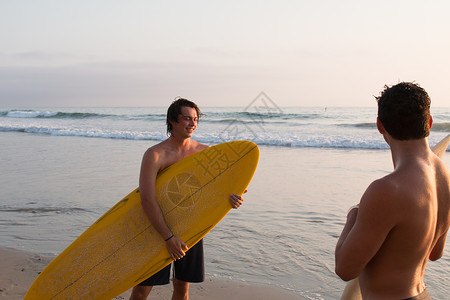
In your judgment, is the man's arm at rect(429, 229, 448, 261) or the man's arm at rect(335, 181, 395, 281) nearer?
the man's arm at rect(335, 181, 395, 281)

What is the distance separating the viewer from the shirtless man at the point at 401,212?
4.58 ft

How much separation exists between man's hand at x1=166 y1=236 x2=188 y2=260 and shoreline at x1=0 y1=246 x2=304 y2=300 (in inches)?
35.8

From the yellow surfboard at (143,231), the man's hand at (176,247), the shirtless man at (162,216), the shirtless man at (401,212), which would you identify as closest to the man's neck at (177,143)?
the shirtless man at (162,216)

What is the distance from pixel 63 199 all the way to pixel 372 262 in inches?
227

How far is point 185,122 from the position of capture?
2986mm

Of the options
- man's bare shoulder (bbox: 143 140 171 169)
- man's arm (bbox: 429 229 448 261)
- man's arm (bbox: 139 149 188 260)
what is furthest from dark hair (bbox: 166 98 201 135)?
man's arm (bbox: 429 229 448 261)

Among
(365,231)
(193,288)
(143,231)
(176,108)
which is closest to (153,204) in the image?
(143,231)

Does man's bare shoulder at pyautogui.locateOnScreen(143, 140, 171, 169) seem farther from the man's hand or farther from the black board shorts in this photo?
the black board shorts

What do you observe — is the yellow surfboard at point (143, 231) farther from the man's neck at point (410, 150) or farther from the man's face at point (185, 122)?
the man's neck at point (410, 150)

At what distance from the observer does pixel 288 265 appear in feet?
13.7

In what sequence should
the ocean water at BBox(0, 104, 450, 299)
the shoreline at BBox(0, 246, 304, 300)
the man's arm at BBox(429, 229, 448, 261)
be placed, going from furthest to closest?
the ocean water at BBox(0, 104, 450, 299), the shoreline at BBox(0, 246, 304, 300), the man's arm at BBox(429, 229, 448, 261)

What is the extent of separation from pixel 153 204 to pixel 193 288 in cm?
130

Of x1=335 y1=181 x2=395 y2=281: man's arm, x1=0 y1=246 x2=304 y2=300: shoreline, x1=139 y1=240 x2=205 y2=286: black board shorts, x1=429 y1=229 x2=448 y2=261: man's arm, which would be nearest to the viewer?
x1=335 y1=181 x2=395 y2=281: man's arm

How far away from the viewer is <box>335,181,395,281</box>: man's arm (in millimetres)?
1383
